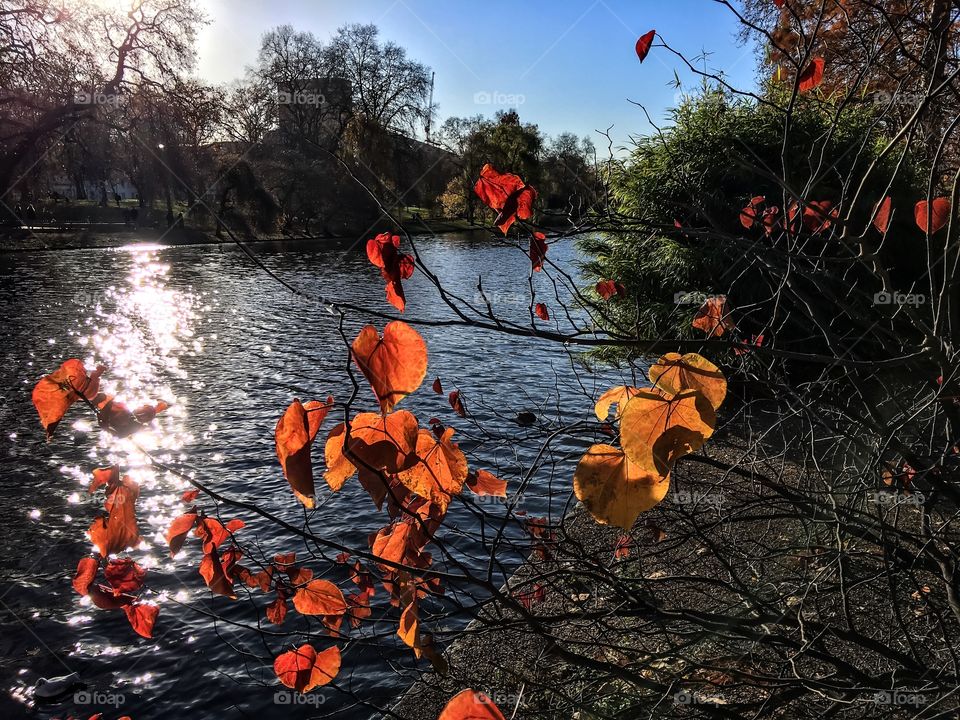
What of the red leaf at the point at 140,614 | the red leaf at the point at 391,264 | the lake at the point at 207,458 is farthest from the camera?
the lake at the point at 207,458

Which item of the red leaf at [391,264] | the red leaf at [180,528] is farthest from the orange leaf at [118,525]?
the red leaf at [391,264]

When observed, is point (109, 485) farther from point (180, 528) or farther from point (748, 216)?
point (748, 216)

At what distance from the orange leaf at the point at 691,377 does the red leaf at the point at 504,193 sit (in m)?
0.92

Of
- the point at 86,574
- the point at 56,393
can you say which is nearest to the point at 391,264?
the point at 56,393

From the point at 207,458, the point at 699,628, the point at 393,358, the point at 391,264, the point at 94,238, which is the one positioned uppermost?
the point at 94,238

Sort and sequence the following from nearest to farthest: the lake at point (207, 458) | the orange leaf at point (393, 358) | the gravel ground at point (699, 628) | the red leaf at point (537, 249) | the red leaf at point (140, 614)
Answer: the orange leaf at point (393, 358) < the red leaf at point (537, 249) < the gravel ground at point (699, 628) < the red leaf at point (140, 614) < the lake at point (207, 458)

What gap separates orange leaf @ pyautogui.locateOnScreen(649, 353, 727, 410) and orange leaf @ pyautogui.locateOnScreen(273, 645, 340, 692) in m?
1.63

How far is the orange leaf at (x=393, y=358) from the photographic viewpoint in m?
0.97

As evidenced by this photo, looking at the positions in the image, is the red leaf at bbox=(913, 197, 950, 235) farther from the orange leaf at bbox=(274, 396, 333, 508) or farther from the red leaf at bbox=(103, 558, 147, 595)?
the red leaf at bbox=(103, 558, 147, 595)

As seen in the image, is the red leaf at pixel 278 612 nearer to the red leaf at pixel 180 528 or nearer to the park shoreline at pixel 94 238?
the red leaf at pixel 180 528

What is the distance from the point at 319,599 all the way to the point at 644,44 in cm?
205

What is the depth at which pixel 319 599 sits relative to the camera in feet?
7.02

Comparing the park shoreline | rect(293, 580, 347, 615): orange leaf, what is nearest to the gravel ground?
rect(293, 580, 347, 615): orange leaf

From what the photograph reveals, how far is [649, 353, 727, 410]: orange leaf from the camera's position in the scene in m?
1.02
